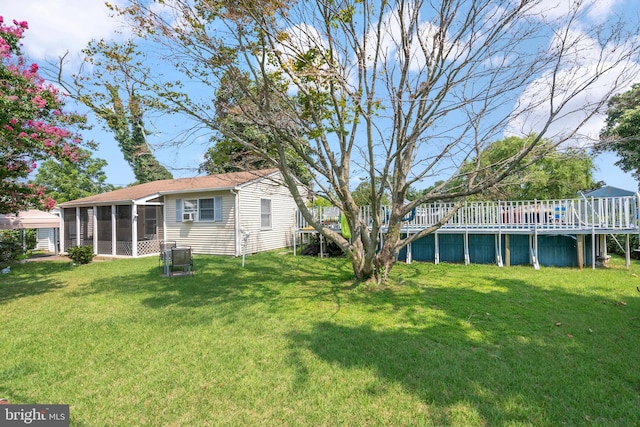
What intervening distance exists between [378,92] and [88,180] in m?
28.4

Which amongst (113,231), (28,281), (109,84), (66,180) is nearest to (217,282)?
(109,84)

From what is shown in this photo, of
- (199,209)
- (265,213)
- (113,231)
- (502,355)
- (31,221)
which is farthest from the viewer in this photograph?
(31,221)

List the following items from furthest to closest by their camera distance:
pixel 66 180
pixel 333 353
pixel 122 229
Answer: pixel 66 180
pixel 122 229
pixel 333 353

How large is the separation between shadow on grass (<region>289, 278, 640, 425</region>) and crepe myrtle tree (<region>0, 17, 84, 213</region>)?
21.2ft

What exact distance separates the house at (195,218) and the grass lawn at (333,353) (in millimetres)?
5718

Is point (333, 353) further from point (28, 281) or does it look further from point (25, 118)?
point (28, 281)

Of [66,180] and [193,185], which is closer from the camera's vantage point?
[193,185]

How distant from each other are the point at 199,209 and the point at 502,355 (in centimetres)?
1198

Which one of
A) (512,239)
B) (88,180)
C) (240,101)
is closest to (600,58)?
(512,239)

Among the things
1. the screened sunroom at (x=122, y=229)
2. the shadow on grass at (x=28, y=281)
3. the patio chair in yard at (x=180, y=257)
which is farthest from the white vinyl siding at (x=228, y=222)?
the shadow on grass at (x=28, y=281)

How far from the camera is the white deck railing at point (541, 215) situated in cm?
785

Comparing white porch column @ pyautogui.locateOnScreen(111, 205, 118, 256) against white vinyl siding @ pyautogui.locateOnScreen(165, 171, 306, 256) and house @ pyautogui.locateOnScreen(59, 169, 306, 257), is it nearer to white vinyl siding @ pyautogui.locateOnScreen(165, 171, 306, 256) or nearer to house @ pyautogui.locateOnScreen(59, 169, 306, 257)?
house @ pyautogui.locateOnScreen(59, 169, 306, 257)

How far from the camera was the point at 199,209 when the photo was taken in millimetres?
12930

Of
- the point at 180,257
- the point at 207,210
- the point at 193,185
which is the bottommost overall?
the point at 180,257
